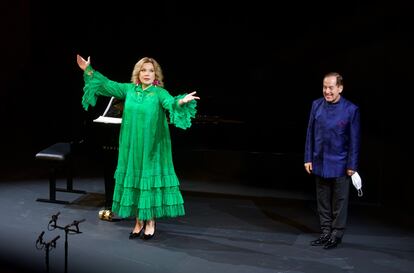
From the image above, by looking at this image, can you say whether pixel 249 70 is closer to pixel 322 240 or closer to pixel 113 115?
pixel 113 115

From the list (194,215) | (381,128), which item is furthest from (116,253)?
(381,128)

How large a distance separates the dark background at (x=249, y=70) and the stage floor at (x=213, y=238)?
63 centimetres

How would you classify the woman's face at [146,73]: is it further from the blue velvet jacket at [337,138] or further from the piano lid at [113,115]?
the blue velvet jacket at [337,138]

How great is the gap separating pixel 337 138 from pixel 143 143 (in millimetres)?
1470

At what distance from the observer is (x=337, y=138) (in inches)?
174

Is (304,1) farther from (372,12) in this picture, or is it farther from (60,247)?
(60,247)

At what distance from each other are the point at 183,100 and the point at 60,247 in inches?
56.7

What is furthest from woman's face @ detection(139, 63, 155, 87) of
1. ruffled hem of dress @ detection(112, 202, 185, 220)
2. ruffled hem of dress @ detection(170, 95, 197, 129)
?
ruffled hem of dress @ detection(112, 202, 185, 220)

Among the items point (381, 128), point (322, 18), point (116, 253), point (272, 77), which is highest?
point (322, 18)

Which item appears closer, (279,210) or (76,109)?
(279,210)

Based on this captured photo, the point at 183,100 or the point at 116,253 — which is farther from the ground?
the point at 183,100

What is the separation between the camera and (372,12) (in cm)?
642

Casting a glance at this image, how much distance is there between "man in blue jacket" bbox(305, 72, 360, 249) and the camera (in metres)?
4.39

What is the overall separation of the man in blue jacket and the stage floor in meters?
0.23
